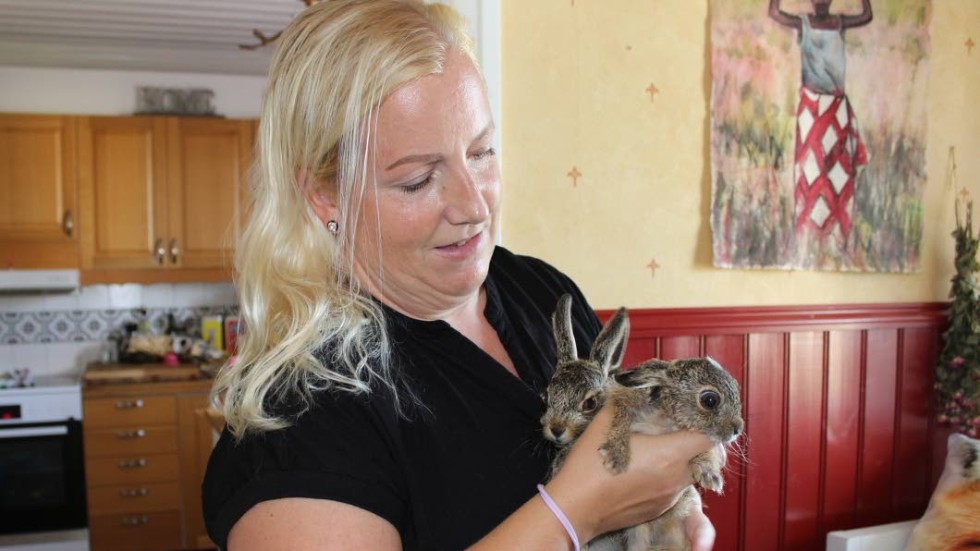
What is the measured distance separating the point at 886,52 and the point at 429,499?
223 cm

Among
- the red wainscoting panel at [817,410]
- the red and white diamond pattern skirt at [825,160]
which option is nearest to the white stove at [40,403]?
the red wainscoting panel at [817,410]

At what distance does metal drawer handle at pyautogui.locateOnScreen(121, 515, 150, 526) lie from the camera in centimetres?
427

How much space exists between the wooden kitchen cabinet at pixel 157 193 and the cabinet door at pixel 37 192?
7 cm

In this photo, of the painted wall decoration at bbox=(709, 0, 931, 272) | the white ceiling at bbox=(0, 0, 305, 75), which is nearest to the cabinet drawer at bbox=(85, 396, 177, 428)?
the white ceiling at bbox=(0, 0, 305, 75)

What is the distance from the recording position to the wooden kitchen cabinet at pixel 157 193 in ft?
14.5

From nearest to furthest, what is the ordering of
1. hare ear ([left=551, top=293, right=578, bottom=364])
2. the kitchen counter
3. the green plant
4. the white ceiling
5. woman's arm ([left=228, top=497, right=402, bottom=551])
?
woman's arm ([left=228, top=497, right=402, bottom=551]) < hare ear ([left=551, top=293, right=578, bottom=364]) < the green plant < the white ceiling < the kitchen counter

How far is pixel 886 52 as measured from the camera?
2.46 m

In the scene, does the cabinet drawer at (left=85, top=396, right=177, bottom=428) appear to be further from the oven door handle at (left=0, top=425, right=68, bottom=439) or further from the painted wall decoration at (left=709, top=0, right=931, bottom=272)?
the painted wall decoration at (left=709, top=0, right=931, bottom=272)

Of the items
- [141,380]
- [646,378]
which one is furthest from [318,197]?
[141,380]

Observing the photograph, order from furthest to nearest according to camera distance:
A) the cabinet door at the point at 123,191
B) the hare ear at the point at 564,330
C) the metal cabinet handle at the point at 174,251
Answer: the metal cabinet handle at the point at 174,251
the cabinet door at the point at 123,191
the hare ear at the point at 564,330

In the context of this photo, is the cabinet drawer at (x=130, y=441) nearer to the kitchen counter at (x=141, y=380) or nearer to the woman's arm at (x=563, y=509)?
the kitchen counter at (x=141, y=380)

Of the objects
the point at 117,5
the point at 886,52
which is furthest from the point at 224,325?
the point at 886,52

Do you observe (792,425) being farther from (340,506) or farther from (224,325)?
(224,325)

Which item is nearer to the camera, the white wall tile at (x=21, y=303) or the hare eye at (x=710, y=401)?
the hare eye at (x=710, y=401)
